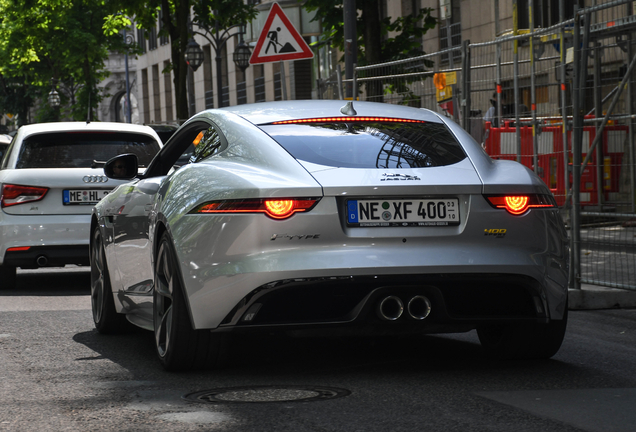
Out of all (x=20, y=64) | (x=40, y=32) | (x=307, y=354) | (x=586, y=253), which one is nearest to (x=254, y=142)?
(x=307, y=354)

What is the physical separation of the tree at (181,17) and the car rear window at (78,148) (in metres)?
17.0

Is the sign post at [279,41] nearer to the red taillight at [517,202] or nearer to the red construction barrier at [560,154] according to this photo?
the red construction barrier at [560,154]

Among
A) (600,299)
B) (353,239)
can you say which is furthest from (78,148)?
(353,239)

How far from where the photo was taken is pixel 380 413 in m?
4.52

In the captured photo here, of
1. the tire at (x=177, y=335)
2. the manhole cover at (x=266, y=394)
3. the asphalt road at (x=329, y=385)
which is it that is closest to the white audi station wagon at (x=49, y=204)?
the asphalt road at (x=329, y=385)

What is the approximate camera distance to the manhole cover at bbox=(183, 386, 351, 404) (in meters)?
4.86

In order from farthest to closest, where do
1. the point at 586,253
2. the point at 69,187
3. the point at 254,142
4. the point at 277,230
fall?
1. the point at 69,187
2. the point at 586,253
3. the point at 254,142
4. the point at 277,230

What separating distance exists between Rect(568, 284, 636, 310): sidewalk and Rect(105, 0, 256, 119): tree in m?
20.1

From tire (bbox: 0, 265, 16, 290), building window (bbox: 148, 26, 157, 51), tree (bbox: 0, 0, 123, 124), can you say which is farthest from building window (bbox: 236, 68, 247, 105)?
tire (bbox: 0, 265, 16, 290)

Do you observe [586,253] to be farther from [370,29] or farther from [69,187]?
[370,29]

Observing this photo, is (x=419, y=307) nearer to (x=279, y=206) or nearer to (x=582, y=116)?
(x=279, y=206)

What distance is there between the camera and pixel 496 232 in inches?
207

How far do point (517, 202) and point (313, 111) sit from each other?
123 centimetres

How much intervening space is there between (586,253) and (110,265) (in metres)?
3.77
